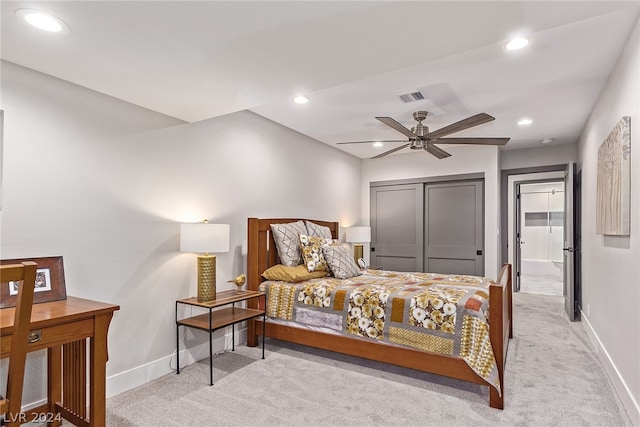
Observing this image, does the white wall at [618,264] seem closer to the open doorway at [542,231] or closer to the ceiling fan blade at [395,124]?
the ceiling fan blade at [395,124]

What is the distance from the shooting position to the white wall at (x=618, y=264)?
2197 mm

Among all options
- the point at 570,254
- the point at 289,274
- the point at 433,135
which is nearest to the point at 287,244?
the point at 289,274

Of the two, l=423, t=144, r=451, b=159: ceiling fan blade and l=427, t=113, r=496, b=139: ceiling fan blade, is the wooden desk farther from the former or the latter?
l=423, t=144, r=451, b=159: ceiling fan blade

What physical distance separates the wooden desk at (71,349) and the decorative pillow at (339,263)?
7.30 ft

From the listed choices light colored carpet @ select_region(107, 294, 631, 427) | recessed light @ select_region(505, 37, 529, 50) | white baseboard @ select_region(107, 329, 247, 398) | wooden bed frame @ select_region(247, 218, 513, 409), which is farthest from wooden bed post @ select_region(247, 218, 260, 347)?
recessed light @ select_region(505, 37, 529, 50)

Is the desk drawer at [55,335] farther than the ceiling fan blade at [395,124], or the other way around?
the ceiling fan blade at [395,124]

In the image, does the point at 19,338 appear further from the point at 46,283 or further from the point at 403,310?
the point at 403,310

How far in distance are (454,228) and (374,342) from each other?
3.14 meters

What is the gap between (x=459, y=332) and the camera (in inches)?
102

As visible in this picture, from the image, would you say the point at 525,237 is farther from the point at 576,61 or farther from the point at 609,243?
the point at 576,61

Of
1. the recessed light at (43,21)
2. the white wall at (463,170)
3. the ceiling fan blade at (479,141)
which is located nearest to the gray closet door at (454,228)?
the white wall at (463,170)

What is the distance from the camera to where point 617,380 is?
103 inches

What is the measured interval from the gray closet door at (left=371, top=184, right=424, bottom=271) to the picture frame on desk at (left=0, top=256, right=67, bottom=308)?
4687 mm

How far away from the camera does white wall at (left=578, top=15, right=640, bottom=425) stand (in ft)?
7.21
